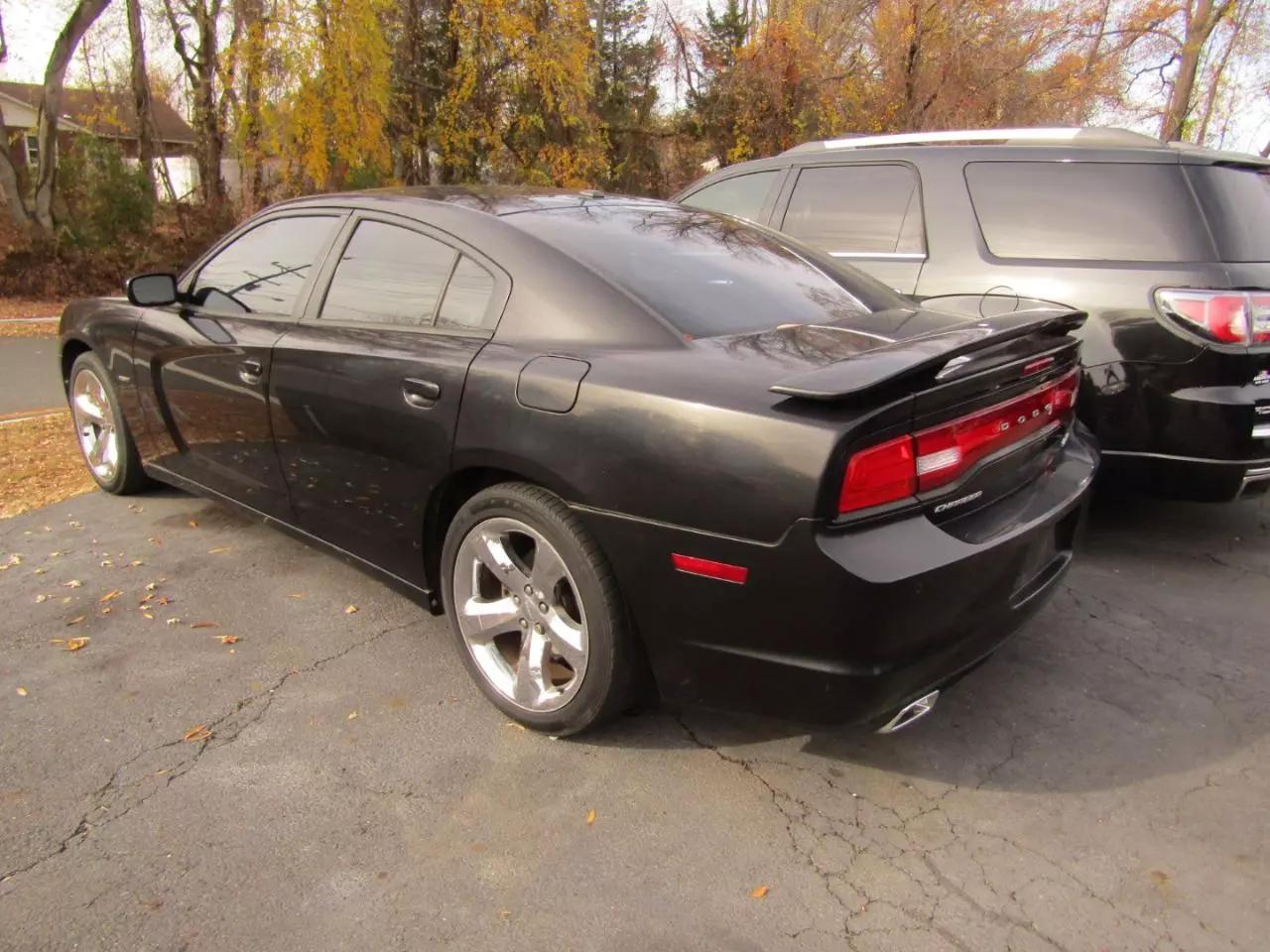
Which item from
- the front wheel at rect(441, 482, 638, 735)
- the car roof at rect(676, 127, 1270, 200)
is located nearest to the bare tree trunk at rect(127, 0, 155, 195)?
the car roof at rect(676, 127, 1270, 200)

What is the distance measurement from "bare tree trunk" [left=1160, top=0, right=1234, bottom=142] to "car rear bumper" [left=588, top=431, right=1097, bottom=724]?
22869 millimetres

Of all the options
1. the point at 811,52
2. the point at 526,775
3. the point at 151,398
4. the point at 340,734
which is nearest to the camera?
the point at 526,775

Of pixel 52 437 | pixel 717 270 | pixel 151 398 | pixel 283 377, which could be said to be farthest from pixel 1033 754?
pixel 52 437

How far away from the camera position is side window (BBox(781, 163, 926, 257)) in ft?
15.6

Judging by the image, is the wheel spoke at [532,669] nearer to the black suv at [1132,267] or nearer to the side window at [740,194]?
the black suv at [1132,267]

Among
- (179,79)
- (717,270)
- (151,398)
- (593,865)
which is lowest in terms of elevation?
(593,865)

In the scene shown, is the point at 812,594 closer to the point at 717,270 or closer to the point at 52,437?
the point at 717,270

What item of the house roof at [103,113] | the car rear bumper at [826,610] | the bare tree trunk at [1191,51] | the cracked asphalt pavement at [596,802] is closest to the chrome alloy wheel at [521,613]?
the cracked asphalt pavement at [596,802]

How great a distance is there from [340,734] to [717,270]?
186 cm

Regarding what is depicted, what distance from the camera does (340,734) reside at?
2.81m

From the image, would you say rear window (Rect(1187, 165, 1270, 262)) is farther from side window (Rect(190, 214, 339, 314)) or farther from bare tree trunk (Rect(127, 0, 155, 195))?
bare tree trunk (Rect(127, 0, 155, 195))

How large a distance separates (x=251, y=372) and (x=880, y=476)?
2.47 m

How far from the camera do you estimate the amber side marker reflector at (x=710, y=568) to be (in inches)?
86.6

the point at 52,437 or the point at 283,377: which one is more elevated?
the point at 283,377
